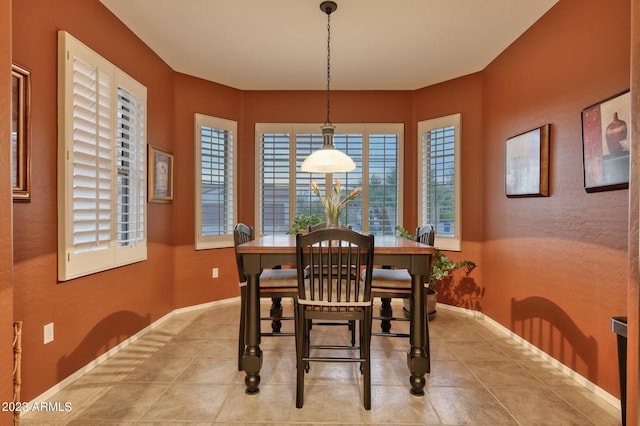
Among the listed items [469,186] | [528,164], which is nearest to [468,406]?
[528,164]

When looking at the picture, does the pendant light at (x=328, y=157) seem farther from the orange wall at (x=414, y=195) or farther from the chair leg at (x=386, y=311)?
the orange wall at (x=414, y=195)

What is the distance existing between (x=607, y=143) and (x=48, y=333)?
365cm

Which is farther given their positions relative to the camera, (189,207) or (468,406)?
(189,207)

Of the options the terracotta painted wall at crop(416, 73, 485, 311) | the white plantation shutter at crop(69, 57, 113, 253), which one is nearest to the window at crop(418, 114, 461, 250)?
the terracotta painted wall at crop(416, 73, 485, 311)

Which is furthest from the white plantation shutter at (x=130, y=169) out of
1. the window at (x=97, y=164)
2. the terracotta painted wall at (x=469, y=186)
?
the terracotta painted wall at (x=469, y=186)

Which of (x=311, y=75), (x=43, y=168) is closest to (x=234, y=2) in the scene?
(x=311, y=75)

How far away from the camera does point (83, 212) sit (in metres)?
2.37

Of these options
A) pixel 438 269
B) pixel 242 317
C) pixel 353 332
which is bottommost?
pixel 353 332

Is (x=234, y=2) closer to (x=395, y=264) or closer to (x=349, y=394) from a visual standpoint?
(x=395, y=264)

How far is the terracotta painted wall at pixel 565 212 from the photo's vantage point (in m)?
2.09

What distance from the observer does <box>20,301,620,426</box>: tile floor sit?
1.92 m

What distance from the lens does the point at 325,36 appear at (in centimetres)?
312

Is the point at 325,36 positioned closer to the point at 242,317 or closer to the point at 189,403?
the point at 242,317

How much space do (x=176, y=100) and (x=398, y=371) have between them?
3.58m
